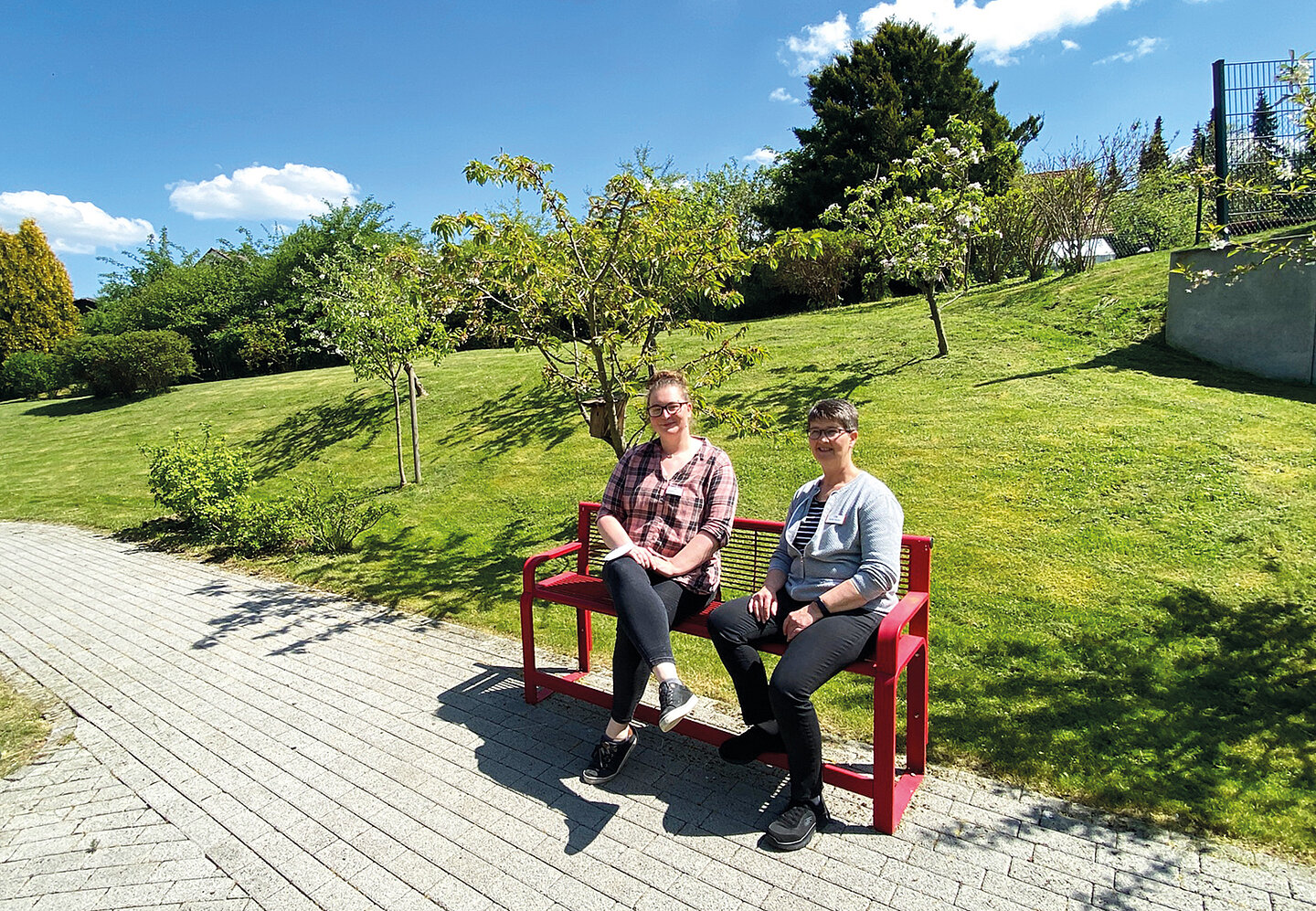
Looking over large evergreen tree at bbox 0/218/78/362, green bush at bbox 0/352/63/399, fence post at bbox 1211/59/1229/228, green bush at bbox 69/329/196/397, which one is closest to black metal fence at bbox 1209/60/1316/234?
fence post at bbox 1211/59/1229/228

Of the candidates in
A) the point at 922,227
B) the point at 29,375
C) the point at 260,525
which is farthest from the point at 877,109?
the point at 29,375

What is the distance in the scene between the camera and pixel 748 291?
17812mm

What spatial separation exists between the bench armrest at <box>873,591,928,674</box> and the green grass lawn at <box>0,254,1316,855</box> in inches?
30.1

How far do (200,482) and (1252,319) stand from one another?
11165mm

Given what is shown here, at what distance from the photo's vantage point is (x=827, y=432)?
313cm

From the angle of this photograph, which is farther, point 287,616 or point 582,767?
point 287,616

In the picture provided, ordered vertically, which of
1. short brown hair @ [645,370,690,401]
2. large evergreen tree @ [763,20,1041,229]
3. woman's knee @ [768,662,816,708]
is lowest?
woman's knee @ [768,662,816,708]

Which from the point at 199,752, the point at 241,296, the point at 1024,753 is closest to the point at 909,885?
the point at 1024,753

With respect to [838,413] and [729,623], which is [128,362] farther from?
[838,413]

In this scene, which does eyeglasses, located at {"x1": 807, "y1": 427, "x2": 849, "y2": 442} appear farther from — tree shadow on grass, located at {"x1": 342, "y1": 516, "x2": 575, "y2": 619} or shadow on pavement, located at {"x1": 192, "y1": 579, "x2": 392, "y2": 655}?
shadow on pavement, located at {"x1": 192, "y1": 579, "x2": 392, "y2": 655}

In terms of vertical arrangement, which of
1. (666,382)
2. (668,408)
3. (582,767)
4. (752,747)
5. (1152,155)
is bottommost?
(582,767)

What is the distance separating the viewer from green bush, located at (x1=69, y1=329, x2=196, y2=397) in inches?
741

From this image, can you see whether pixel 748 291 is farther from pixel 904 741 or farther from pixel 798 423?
pixel 904 741

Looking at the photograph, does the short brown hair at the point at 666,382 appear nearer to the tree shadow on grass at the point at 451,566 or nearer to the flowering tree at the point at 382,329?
the tree shadow on grass at the point at 451,566
